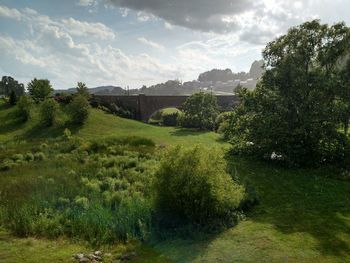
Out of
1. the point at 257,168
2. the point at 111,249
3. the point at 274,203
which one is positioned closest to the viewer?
the point at 111,249

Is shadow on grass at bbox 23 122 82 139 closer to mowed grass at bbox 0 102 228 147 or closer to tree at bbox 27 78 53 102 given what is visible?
mowed grass at bbox 0 102 228 147

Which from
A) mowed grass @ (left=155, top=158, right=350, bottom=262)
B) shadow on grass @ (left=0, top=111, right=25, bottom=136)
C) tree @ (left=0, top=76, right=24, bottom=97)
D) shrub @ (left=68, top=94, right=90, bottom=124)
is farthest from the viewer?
tree @ (left=0, top=76, right=24, bottom=97)

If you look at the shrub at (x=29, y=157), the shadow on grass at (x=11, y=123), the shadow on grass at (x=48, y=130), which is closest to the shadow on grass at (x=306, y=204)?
the shrub at (x=29, y=157)

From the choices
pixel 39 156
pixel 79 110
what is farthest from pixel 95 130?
pixel 39 156

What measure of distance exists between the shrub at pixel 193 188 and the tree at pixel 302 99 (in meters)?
12.9

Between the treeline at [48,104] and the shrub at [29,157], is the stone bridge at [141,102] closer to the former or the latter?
the treeline at [48,104]

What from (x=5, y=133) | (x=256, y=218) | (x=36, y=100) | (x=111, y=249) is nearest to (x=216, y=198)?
(x=256, y=218)

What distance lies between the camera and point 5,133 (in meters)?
52.8

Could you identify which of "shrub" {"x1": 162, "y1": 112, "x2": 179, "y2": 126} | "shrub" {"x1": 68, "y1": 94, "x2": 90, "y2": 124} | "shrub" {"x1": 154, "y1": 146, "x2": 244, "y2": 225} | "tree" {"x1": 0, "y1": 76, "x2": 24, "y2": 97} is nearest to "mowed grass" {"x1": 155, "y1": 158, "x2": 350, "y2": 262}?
"shrub" {"x1": 154, "y1": 146, "x2": 244, "y2": 225}

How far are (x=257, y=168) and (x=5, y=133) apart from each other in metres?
39.6

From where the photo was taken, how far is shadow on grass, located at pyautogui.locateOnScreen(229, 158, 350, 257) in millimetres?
14434

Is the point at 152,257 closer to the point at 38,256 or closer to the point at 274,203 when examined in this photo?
the point at 38,256

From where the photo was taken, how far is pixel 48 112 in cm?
5522

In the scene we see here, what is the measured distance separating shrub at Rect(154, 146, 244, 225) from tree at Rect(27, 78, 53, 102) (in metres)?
55.9
